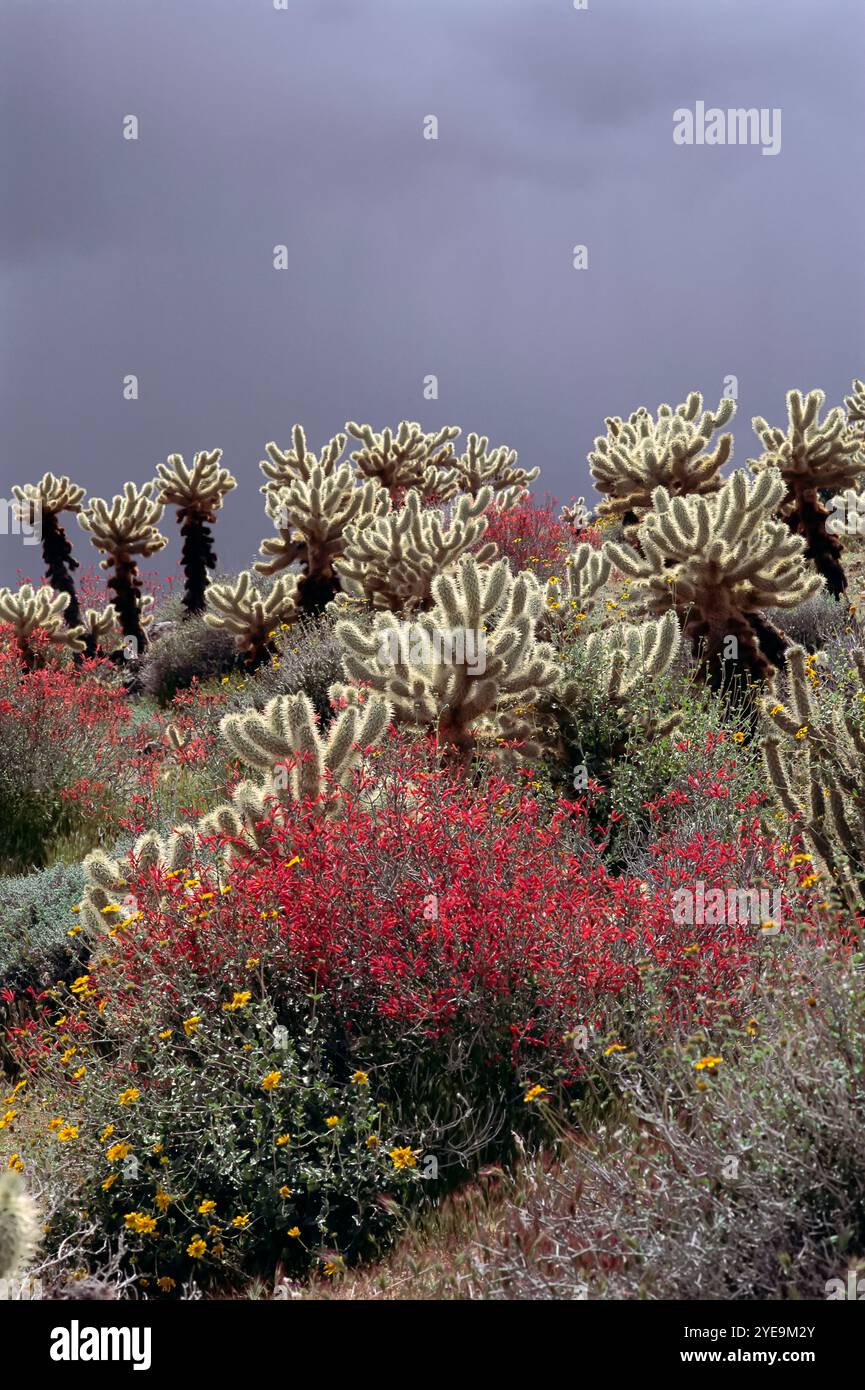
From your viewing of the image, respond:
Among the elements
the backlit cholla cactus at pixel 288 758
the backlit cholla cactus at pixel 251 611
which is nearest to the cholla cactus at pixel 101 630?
the backlit cholla cactus at pixel 251 611

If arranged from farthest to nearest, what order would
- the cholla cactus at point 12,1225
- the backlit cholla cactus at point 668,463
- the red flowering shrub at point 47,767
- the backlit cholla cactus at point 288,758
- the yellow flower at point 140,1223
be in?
the backlit cholla cactus at point 668,463
the red flowering shrub at point 47,767
the backlit cholla cactus at point 288,758
the yellow flower at point 140,1223
the cholla cactus at point 12,1225

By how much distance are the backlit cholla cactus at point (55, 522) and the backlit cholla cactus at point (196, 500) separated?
1866 millimetres

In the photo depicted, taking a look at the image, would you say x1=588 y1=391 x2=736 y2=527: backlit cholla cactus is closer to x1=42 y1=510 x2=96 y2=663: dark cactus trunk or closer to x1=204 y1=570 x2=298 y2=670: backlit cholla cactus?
x1=204 y1=570 x2=298 y2=670: backlit cholla cactus

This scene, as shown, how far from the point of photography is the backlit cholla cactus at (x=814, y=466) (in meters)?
14.5

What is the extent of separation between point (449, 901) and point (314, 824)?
1.12 m

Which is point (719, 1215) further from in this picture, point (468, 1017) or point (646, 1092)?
point (468, 1017)

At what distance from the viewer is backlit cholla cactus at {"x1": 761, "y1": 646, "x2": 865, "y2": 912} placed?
5.00m

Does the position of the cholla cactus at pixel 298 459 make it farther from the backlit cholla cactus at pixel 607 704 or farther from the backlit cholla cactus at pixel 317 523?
the backlit cholla cactus at pixel 607 704

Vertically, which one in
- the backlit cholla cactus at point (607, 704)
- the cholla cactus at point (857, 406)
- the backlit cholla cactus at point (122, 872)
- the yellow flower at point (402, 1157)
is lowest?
the yellow flower at point (402, 1157)

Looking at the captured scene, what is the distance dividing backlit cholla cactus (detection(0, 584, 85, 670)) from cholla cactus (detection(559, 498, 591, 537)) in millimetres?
9886

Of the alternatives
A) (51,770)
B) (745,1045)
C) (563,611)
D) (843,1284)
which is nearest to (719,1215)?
(843,1284)

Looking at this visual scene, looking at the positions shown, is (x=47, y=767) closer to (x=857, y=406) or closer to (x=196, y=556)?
(x=196, y=556)

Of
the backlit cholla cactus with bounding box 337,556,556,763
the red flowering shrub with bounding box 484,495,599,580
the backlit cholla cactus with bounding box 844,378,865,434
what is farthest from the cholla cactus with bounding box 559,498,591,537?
the backlit cholla cactus with bounding box 337,556,556,763

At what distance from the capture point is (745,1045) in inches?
161
